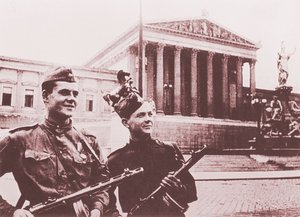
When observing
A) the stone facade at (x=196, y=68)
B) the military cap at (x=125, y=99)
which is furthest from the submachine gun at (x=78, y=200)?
the stone facade at (x=196, y=68)

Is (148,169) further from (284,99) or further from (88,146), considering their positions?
(284,99)

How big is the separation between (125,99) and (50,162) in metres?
0.37

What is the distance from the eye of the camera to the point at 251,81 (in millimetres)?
14000

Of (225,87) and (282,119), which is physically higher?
(225,87)

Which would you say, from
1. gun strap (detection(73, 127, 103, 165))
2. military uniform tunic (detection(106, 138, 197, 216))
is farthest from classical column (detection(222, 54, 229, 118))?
gun strap (detection(73, 127, 103, 165))

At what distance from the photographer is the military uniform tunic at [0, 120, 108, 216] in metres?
1.19

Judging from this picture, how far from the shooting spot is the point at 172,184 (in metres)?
1.39

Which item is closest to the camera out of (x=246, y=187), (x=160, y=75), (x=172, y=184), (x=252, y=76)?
(x=172, y=184)

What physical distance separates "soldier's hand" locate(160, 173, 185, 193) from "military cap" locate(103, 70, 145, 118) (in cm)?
27

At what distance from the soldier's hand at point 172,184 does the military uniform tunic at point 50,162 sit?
238 millimetres

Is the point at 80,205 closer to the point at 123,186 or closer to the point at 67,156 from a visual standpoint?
the point at 67,156

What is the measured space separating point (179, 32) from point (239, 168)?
809 centimetres

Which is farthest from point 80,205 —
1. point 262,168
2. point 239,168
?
point 262,168

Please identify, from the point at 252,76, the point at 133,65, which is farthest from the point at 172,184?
the point at 252,76
